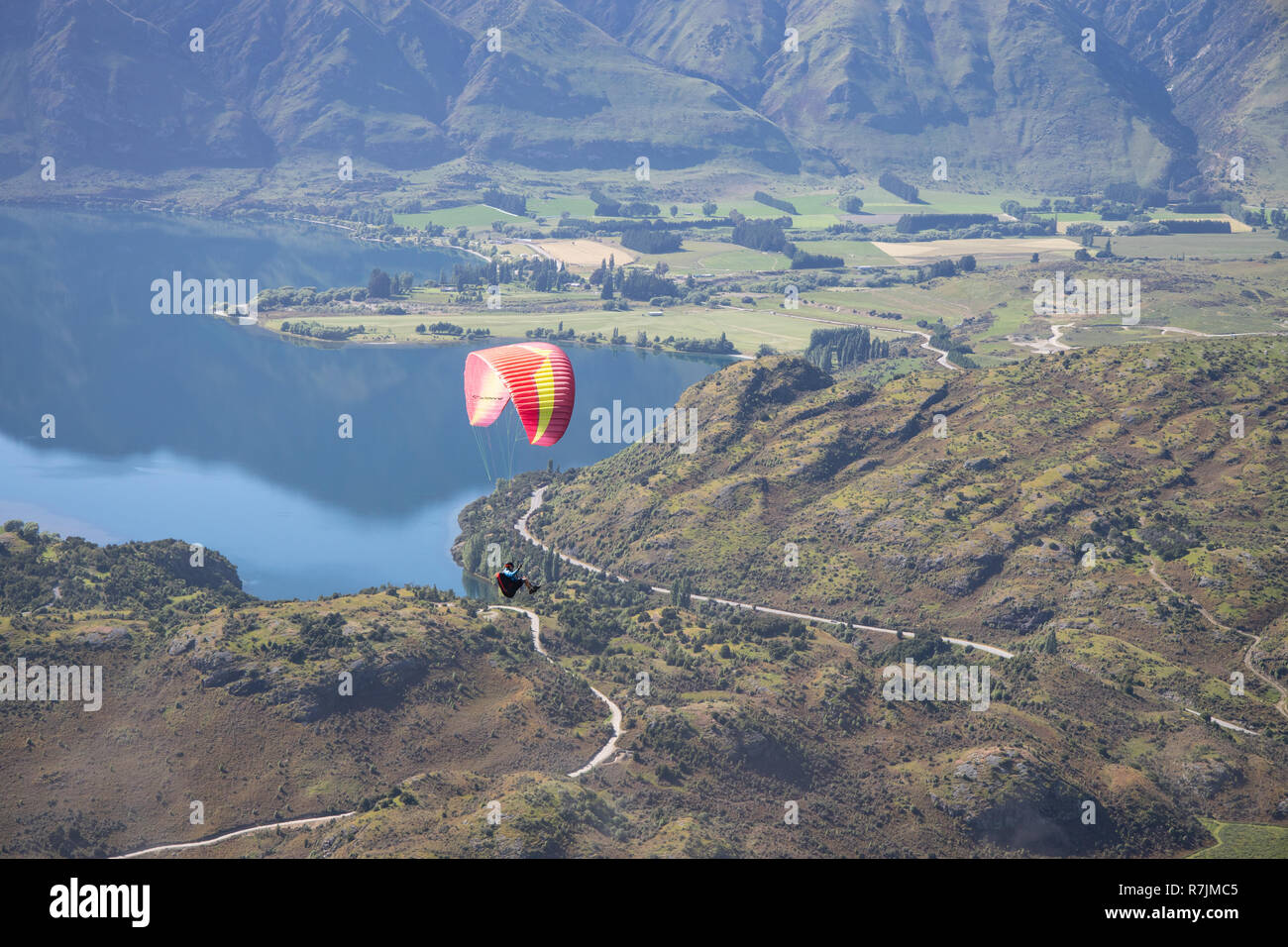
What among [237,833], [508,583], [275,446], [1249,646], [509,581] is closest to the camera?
[508,583]

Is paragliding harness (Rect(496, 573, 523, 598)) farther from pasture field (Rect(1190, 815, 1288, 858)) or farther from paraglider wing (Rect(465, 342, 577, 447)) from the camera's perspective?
pasture field (Rect(1190, 815, 1288, 858))

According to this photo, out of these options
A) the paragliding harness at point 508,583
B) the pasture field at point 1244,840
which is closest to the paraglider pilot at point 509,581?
the paragliding harness at point 508,583

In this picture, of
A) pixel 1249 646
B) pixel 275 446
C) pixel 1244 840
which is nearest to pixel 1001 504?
pixel 1249 646

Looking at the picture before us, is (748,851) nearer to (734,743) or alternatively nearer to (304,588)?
(734,743)

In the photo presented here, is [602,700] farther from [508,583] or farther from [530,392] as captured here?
[508,583]

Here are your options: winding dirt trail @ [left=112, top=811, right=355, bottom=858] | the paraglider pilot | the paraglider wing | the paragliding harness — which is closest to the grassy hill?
the paraglider wing

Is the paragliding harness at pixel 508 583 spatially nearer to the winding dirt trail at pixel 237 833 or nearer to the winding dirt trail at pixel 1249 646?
the winding dirt trail at pixel 237 833
